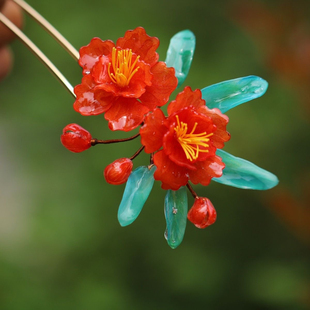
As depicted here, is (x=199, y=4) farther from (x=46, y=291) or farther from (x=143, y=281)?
(x=46, y=291)

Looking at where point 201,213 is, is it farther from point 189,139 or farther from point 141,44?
point 141,44

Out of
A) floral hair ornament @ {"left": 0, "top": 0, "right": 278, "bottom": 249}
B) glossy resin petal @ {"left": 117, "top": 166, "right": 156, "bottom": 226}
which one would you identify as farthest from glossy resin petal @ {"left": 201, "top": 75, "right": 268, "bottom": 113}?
glossy resin petal @ {"left": 117, "top": 166, "right": 156, "bottom": 226}

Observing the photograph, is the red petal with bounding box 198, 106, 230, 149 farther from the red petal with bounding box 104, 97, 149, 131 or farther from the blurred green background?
the blurred green background

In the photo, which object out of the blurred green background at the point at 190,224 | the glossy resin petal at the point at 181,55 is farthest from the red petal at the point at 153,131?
the blurred green background at the point at 190,224

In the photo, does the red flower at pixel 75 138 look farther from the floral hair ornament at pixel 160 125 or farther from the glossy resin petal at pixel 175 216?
the glossy resin petal at pixel 175 216

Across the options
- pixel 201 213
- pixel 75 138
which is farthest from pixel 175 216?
pixel 75 138

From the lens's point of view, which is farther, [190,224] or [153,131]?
[190,224]

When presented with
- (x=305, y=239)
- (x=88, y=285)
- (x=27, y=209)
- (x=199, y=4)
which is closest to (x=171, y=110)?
(x=305, y=239)
